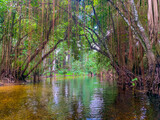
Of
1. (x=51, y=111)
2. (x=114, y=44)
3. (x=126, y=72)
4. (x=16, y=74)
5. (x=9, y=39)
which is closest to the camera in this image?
(x=51, y=111)

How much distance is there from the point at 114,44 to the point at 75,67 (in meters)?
15.7

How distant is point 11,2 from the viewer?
9055 mm

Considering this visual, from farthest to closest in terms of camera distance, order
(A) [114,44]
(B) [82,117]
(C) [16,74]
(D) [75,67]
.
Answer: (D) [75,67]
(C) [16,74]
(A) [114,44]
(B) [82,117]

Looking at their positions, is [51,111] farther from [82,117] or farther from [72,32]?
[72,32]

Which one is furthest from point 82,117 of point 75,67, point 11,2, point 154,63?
point 75,67

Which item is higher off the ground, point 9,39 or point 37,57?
point 9,39

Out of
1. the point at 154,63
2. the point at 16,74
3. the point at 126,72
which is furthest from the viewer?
the point at 16,74

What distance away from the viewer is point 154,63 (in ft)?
18.3

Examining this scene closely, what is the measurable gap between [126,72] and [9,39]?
7.04m

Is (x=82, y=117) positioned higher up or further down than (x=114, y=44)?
further down

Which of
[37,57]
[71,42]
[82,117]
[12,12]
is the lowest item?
[82,117]

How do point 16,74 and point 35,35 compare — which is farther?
point 16,74

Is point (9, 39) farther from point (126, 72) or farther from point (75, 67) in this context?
point (75, 67)

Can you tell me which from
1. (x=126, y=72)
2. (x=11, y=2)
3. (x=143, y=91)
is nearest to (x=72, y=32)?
(x=11, y=2)
